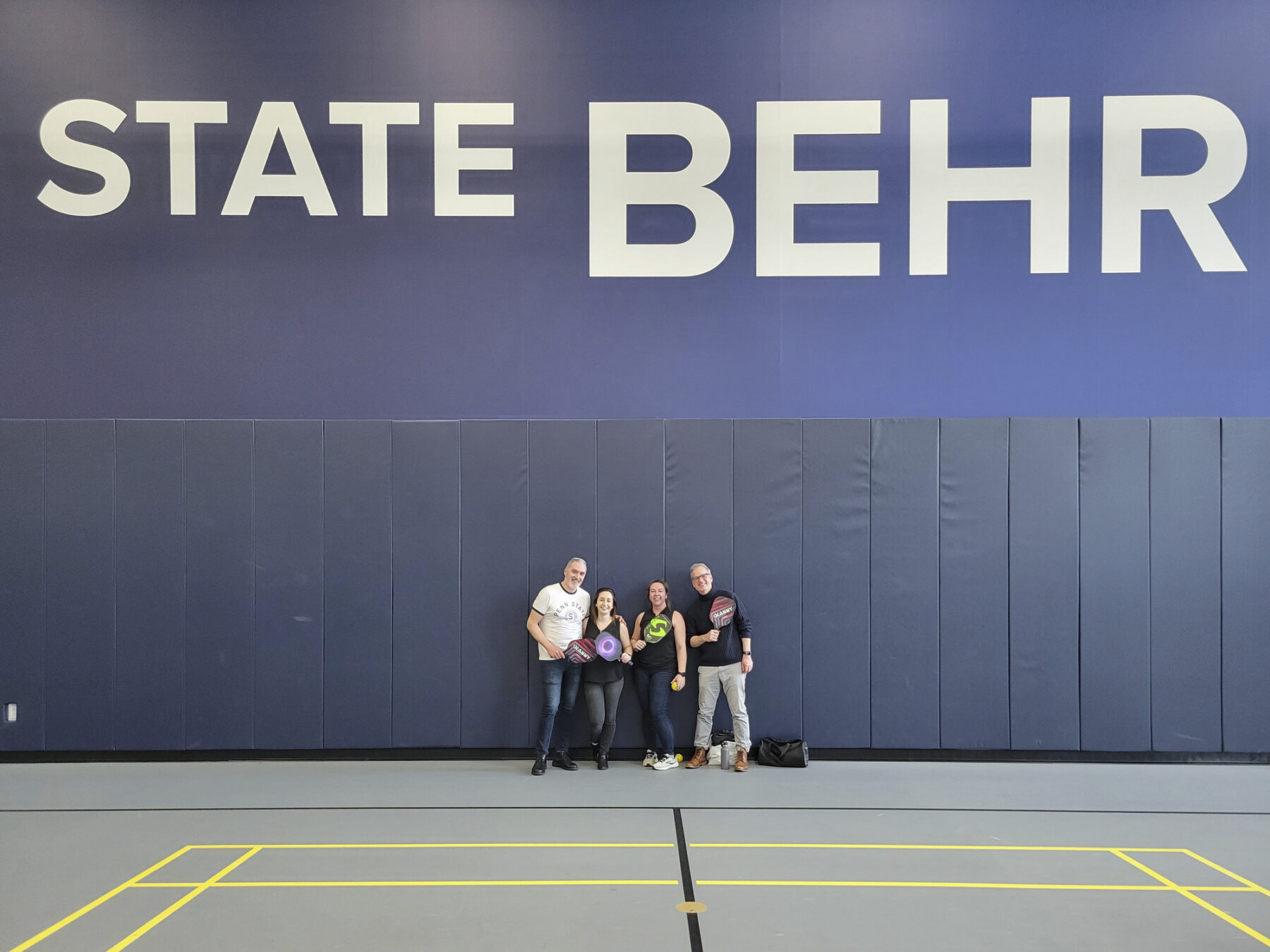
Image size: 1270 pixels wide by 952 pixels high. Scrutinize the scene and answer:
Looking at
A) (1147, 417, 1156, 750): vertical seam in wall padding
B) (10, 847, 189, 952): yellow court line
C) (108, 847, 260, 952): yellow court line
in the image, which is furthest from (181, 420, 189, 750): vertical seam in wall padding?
(1147, 417, 1156, 750): vertical seam in wall padding

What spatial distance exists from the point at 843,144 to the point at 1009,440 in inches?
137

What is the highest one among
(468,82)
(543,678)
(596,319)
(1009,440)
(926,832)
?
(468,82)

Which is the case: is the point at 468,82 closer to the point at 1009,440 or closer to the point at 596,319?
the point at 596,319

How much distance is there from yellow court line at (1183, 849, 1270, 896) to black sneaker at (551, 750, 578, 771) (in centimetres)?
491

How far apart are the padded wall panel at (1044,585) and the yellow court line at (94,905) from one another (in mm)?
7369

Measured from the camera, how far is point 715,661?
8.42 m

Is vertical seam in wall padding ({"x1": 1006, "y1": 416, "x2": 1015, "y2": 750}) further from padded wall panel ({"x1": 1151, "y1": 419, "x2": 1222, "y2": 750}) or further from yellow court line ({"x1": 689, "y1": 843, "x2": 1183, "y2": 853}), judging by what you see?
yellow court line ({"x1": 689, "y1": 843, "x2": 1183, "y2": 853})

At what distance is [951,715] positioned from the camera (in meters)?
8.66

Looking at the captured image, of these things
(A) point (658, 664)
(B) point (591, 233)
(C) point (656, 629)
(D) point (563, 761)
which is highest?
(B) point (591, 233)

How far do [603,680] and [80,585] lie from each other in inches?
206

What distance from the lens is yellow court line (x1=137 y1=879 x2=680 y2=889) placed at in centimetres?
541

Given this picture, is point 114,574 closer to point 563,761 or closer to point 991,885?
point 563,761

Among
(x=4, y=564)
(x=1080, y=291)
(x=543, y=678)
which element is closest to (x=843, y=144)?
(x=1080, y=291)

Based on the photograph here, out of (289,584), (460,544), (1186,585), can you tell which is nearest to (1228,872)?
(1186,585)
